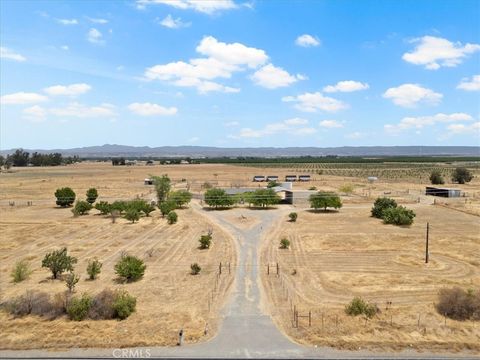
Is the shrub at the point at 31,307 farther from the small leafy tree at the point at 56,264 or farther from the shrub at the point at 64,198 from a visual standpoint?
the shrub at the point at 64,198

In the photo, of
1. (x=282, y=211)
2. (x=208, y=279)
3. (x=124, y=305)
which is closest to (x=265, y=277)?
(x=208, y=279)

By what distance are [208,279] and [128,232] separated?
2082 centimetres

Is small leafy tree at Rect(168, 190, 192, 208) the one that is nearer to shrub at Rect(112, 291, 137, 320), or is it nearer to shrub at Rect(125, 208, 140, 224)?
shrub at Rect(125, 208, 140, 224)

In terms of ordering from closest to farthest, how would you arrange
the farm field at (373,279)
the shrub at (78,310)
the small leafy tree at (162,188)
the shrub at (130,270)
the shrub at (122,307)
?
1. the farm field at (373,279)
2. the shrub at (78,310)
3. the shrub at (122,307)
4. the shrub at (130,270)
5. the small leafy tree at (162,188)

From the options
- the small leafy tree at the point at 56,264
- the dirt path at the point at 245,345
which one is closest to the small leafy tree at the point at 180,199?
the small leafy tree at the point at 56,264

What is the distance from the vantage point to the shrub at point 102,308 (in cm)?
2212

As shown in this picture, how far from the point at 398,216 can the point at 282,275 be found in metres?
26.5

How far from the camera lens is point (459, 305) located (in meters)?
22.4

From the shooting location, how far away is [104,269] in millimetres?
31938

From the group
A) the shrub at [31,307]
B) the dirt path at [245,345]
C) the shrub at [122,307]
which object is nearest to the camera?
the dirt path at [245,345]

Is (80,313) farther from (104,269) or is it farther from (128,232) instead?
(128,232)

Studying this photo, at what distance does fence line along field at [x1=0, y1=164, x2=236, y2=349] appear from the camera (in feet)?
66.3

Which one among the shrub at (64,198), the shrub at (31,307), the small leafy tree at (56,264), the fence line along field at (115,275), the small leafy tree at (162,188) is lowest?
the fence line along field at (115,275)

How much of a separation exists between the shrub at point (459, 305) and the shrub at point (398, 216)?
2723 centimetres
